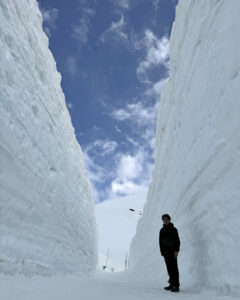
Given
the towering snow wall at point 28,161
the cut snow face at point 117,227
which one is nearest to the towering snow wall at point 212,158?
the towering snow wall at point 28,161

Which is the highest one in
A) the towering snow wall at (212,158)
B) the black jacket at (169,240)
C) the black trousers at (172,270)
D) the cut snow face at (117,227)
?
the cut snow face at (117,227)

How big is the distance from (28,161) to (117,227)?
96.6 metres

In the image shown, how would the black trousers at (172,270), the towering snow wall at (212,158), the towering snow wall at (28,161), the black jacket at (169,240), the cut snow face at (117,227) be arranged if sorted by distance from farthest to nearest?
the cut snow face at (117,227) < the towering snow wall at (28,161) < the black jacket at (169,240) < the black trousers at (172,270) < the towering snow wall at (212,158)

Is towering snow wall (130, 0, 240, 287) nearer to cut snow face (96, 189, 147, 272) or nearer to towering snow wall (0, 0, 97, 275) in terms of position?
towering snow wall (0, 0, 97, 275)

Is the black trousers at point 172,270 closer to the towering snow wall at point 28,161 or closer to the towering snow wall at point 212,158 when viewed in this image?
the towering snow wall at point 212,158

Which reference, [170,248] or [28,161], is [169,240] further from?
[28,161]

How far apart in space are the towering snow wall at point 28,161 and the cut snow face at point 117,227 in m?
54.5

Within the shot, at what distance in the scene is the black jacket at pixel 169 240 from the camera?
15.3 feet

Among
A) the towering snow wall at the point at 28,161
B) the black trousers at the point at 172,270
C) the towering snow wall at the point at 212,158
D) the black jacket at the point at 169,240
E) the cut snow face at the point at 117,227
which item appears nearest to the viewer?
the towering snow wall at the point at 212,158

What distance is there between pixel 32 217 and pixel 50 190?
1579 millimetres

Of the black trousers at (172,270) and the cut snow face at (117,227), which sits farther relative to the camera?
the cut snow face at (117,227)

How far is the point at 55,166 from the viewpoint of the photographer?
319 inches

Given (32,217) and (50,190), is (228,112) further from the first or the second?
(50,190)

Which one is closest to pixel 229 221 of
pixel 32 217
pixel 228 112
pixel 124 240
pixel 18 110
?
pixel 228 112
